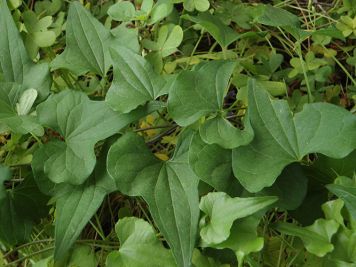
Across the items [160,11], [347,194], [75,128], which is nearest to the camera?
[347,194]

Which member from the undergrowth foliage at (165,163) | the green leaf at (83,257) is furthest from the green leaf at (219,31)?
the green leaf at (83,257)

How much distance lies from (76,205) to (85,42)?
243 millimetres

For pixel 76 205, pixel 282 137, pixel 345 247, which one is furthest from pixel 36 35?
pixel 345 247

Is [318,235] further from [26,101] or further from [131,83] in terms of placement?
[26,101]

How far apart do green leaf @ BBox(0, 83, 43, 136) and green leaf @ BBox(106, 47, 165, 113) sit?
0.11 meters

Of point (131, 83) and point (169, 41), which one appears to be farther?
point (169, 41)

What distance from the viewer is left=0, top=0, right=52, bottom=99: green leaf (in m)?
0.80

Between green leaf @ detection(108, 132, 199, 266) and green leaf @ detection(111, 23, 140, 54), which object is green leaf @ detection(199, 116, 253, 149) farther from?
green leaf @ detection(111, 23, 140, 54)

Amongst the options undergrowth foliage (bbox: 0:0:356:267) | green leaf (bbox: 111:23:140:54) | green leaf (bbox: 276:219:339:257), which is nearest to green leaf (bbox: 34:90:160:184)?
undergrowth foliage (bbox: 0:0:356:267)

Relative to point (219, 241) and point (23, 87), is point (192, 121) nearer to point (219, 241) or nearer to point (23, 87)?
point (219, 241)

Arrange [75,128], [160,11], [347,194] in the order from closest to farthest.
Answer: [347,194], [75,128], [160,11]

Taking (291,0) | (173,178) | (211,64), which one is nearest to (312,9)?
(291,0)

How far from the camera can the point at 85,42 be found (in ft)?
2.67

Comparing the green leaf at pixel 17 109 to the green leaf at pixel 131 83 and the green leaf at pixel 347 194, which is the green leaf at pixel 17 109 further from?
the green leaf at pixel 347 194
